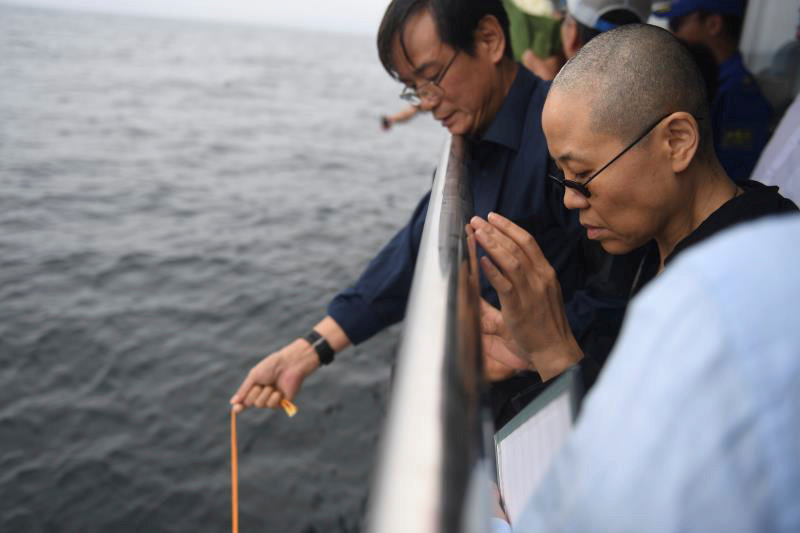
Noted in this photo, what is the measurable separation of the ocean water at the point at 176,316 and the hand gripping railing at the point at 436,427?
484cm

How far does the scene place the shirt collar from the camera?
206 centimetres

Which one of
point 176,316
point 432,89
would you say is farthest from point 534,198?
point 176,316

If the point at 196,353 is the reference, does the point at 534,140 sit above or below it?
above

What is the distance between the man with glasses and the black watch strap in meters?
1.17

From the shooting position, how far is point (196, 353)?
24.8 feet

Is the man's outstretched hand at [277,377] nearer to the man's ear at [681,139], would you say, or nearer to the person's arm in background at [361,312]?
the person's arm in background at [361,312]

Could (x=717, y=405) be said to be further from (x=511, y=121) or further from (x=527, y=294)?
(x=511, y=121)

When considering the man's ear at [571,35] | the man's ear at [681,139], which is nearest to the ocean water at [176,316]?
the man's ear at [571,35]

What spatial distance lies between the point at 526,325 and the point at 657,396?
0.99 meters

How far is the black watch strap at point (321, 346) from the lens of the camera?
2506 mm

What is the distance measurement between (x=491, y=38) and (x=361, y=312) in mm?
1125

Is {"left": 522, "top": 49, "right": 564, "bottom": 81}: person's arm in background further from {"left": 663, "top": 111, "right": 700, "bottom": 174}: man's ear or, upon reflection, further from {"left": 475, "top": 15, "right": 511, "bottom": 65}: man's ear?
{"left": 663, "top": 111, "right": 700, "bottom": 174}: man's ear

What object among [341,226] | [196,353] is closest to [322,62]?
[341,226]

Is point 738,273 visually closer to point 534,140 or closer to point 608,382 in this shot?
point 608,382
